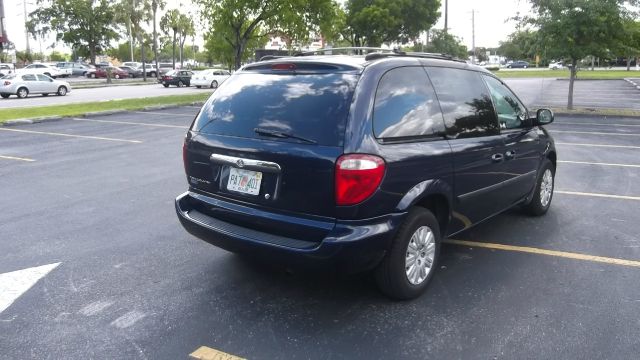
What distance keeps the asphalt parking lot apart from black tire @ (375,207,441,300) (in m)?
0.12

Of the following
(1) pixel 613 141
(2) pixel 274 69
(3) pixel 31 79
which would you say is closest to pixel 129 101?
(3) pixel 31 79

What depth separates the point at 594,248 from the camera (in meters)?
5.02

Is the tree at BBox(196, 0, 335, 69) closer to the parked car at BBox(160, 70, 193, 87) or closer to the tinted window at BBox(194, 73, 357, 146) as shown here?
the parked car at BBox(160, 70, 193, 87)

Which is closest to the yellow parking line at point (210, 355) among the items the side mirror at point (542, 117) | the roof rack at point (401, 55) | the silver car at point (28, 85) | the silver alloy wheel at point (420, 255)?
the silver alloy wheel at point (420, 255)

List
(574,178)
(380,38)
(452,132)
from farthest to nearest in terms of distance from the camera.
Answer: (380,38)
(574,178)
(452,132)

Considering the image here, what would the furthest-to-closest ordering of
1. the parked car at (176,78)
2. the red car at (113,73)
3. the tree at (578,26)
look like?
the red car at (113,73) < the parked car at (176,78) < the tree at (578,26)

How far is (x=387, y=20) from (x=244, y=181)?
4098 cm

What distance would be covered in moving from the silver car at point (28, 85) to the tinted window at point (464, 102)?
3023 centimetres

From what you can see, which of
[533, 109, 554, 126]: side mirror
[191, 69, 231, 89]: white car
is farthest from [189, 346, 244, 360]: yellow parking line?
[191, 69, 231, 89]: white car

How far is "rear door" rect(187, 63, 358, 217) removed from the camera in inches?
137

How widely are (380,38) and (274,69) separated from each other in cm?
4236

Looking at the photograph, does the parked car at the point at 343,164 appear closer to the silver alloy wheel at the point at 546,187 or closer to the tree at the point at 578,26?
the silver alloy wheel at the point at 546,187

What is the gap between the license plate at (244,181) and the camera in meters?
3.71

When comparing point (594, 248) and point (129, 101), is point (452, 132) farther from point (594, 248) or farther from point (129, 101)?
point (129, 101)
